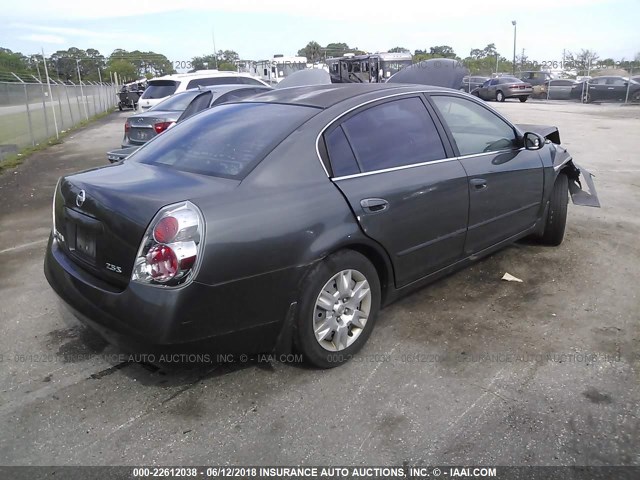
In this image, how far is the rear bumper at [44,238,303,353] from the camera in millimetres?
2547

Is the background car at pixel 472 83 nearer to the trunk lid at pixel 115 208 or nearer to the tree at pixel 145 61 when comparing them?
the trunk lid at pixel 115 208

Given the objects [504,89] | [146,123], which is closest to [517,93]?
[504,89]

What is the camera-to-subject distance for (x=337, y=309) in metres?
3.08

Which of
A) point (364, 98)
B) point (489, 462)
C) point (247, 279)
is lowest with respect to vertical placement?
point (489, 462)

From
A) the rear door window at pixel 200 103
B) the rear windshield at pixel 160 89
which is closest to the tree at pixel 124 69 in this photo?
the rear windshield at pixel 160 89

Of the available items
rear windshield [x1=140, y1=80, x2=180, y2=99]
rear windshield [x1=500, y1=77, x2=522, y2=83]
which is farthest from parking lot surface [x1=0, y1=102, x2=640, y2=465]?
rear windshield [x1=500, y1=77, x2=522, y2=83]

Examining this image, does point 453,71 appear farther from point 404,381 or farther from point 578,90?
point 578,90

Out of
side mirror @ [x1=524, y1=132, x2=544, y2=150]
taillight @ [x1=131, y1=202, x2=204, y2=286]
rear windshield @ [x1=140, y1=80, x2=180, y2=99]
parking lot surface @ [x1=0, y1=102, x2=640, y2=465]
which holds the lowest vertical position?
parking lot surface @ [x1=0, y1=102, x2=640, y2=465]

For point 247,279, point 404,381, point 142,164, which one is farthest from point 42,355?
point 404,381

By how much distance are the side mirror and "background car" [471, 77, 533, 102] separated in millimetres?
27423

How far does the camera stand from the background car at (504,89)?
1169 inches

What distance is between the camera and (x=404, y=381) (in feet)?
10.1

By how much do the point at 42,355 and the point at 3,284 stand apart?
5.23 feet

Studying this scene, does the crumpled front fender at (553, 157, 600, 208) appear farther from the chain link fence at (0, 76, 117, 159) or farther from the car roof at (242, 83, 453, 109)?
the chain link fence at (0, 76, 117, 159)
